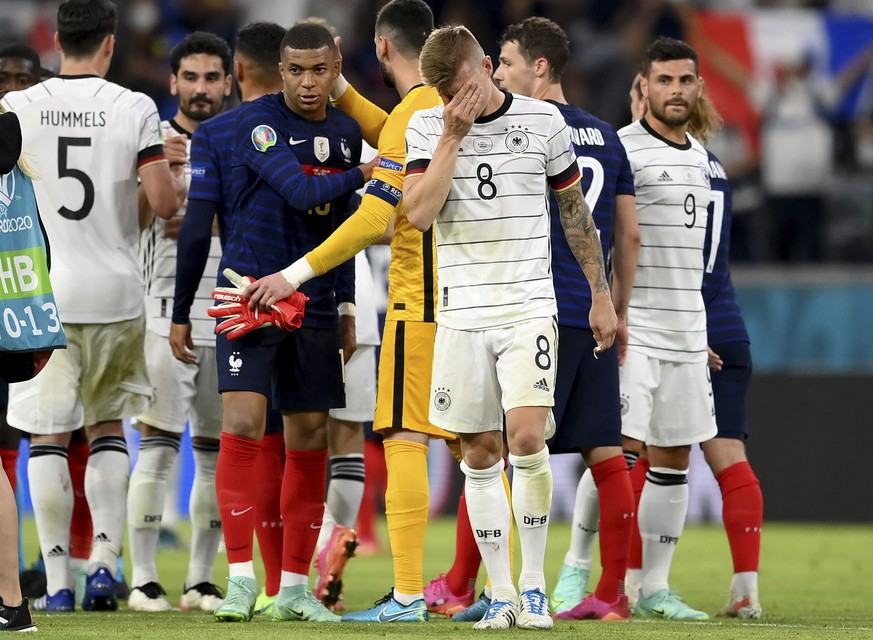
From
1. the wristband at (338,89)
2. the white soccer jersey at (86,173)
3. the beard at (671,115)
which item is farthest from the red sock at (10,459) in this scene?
the beard at (671,115)

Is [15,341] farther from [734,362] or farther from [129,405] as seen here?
[734,362]

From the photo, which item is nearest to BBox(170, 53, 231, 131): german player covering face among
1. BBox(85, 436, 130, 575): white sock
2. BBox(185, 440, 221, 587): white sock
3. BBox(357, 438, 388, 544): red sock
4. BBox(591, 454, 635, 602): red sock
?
BBox(85, 436, 130, 575): white sock

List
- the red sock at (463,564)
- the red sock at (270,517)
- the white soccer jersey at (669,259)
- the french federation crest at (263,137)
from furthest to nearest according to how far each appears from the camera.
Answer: the white soccer jersey at (669,259), the red sock at (463,564), the red sock at (270,517), the french federation crest at (263,137)

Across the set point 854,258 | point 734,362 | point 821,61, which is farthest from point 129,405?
point 821,61

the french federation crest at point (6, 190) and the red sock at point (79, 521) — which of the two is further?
the red sock at point (79, 521)

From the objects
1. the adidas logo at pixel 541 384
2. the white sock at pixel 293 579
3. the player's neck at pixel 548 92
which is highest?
the player's neck at pixel 548 92

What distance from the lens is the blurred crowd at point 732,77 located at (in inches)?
609

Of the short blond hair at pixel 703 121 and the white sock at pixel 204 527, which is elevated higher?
the short blond hair at pixel 703 121

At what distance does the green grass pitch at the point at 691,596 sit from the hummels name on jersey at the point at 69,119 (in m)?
2.26

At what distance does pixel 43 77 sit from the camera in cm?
824

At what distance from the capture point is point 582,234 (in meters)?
5.93

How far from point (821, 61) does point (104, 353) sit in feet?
39.4

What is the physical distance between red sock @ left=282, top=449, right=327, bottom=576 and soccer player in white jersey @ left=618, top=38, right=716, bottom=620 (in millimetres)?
1580

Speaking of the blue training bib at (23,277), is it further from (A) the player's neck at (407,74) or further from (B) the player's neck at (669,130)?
(B) the player's neck at (669,130)
